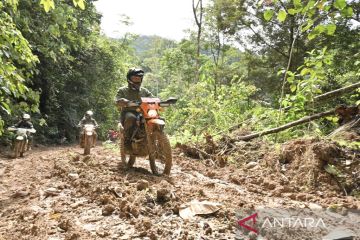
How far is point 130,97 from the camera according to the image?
21.1 ft

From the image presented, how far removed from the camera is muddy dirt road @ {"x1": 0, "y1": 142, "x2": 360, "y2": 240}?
2.73 metres

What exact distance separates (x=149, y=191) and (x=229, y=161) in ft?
10.5

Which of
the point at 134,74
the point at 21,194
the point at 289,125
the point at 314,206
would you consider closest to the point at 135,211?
the point at 314,206

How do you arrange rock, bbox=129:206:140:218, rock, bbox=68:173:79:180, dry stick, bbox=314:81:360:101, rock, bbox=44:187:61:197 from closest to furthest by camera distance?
rock, bbox=129:206:140:218 < rock, bbox=44:187:61:197 < rock, bbox=68:173:79:180 < dry stick, bbox=314:81:360:101

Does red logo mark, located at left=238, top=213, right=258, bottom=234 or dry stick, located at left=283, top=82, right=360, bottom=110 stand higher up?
dry stick, located at left=283, top=82, right=360, bottom=110

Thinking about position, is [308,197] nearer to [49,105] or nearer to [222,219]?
[222,219]

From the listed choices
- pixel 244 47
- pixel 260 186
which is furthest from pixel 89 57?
pixel 260 186

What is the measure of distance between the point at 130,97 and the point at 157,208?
340 centimetres

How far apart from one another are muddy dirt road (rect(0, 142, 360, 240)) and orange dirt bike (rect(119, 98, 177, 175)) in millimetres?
370

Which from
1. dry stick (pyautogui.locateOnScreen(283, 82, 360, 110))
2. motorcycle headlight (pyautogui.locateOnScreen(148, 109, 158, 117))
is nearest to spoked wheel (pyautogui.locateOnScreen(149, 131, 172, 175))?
motorcycle headlight (pyautogui.locateOnScreen(148, 109, 158, 117))

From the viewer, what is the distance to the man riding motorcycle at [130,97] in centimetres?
591

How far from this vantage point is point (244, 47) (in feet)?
64.2

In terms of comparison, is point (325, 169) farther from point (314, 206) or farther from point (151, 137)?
point (151, 137)

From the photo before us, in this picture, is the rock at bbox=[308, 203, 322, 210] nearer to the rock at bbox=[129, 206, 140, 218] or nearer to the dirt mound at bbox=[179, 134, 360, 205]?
the dirt mound at bbox=[179, 134, 360, 205]
